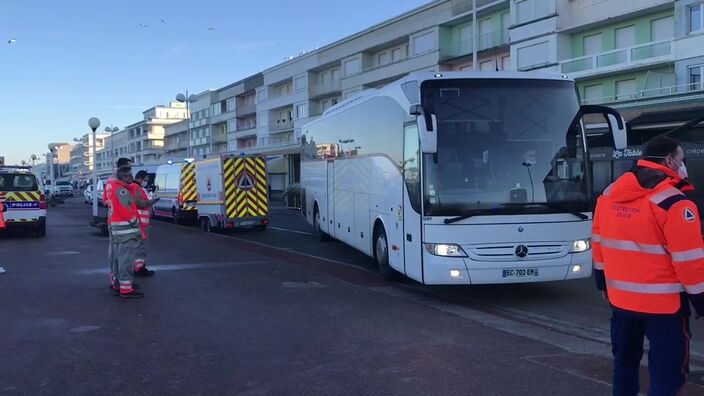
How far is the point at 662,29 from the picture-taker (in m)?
29.7

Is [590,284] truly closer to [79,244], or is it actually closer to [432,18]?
[79,244]

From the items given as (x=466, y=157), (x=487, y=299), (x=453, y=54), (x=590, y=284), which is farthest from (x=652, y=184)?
(x=453, y=54)

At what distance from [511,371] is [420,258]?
3.05m

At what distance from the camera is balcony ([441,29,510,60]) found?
128ft

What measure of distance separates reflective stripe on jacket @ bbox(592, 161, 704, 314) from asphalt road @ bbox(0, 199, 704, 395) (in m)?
1.53

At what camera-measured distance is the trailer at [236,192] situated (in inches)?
796

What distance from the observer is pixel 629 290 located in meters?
3.81

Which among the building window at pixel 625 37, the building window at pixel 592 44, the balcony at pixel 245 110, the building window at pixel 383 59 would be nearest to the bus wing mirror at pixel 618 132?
the building window at pixel 625 37

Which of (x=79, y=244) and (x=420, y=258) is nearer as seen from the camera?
(x=420, y=258)

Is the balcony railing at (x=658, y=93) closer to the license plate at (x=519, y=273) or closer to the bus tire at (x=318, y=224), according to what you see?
the bus tire at (x=318, y=224)

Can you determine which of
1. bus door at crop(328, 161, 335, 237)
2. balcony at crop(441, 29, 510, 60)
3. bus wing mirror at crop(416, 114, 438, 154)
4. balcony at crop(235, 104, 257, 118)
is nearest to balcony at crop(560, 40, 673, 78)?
balcony at crop(441, 29, 510, 60)

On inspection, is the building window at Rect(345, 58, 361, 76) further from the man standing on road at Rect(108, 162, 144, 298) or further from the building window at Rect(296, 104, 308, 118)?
the man standing on road at Rect(108, 162, 144, 298)

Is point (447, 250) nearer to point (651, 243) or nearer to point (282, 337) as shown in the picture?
point (282, 337)

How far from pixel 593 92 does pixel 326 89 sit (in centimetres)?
2867
